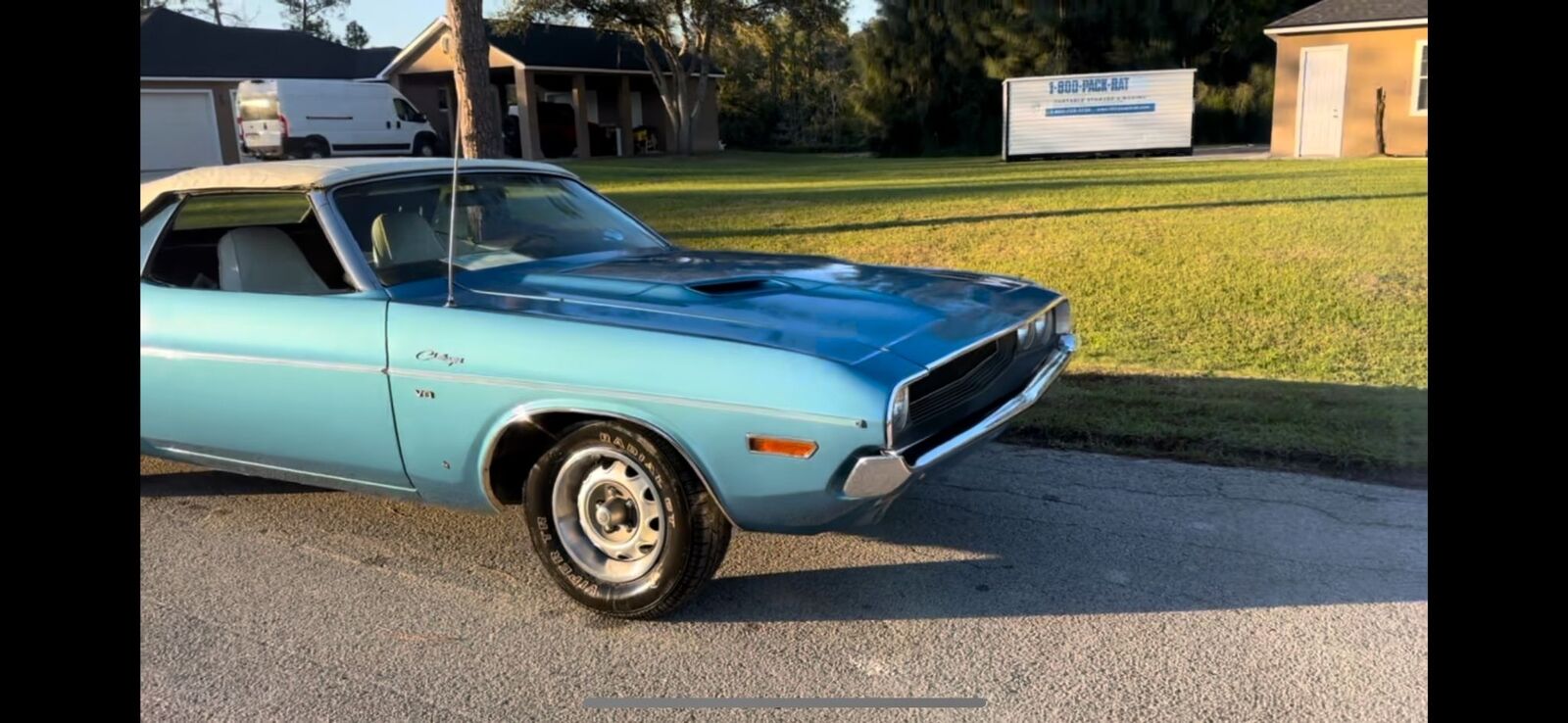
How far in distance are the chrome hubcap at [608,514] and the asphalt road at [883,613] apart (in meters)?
0.21

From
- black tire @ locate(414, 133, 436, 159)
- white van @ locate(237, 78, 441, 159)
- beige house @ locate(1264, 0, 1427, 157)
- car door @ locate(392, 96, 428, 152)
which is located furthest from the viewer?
black tire @ locate(414, 133, 436, 159)

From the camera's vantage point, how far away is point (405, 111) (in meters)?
32.3

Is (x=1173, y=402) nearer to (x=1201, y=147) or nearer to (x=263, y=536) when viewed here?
(x=263, y=536)

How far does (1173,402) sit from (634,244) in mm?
2860

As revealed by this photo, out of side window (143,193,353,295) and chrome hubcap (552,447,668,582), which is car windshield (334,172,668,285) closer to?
side window (143,193,353,295)

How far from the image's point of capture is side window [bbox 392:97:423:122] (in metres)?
32.0

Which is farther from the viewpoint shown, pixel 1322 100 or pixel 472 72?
pixel 1322 100

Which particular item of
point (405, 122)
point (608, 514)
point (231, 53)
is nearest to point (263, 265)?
point (608, 514)

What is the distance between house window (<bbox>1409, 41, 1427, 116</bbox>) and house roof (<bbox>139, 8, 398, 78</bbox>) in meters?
31.9

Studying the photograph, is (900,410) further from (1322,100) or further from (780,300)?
(1322,100)

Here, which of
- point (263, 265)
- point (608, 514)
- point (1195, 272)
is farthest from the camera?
point (1195, 272)

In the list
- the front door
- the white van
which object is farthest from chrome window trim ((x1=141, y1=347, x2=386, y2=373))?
the white van

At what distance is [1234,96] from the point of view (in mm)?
33031

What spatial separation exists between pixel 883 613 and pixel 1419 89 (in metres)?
23.3
